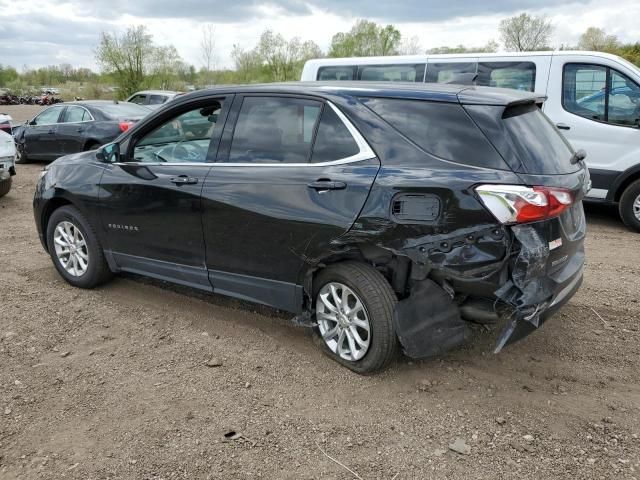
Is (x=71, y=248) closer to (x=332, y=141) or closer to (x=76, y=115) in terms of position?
(x=332, y=141)

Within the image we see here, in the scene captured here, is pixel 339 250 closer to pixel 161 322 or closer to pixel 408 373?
pixel 408 373

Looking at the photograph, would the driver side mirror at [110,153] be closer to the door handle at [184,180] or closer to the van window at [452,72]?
the door handle at [184,180]

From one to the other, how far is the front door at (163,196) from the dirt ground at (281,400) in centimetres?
46

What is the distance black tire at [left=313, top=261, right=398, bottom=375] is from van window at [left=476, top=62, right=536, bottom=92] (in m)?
5.22

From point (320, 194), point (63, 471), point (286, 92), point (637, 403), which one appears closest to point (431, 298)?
point (320, 194)

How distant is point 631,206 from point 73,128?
1061cm

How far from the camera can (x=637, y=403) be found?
3.22 metres

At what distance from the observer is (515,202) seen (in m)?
2.94

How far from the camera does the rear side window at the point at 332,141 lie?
3.41 meters

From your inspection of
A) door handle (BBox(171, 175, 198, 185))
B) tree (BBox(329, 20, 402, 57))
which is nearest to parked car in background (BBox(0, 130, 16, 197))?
door handle (BBox(171, 175, 198, 185))

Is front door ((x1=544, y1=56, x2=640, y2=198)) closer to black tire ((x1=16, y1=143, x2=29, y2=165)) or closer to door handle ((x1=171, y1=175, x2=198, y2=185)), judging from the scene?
door handle ((x1=171, y1=175, x2=198, y2=185))

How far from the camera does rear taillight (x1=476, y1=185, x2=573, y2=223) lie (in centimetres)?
294

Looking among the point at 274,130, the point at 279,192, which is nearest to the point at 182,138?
the point at 274,130

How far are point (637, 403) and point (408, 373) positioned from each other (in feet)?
4.27
